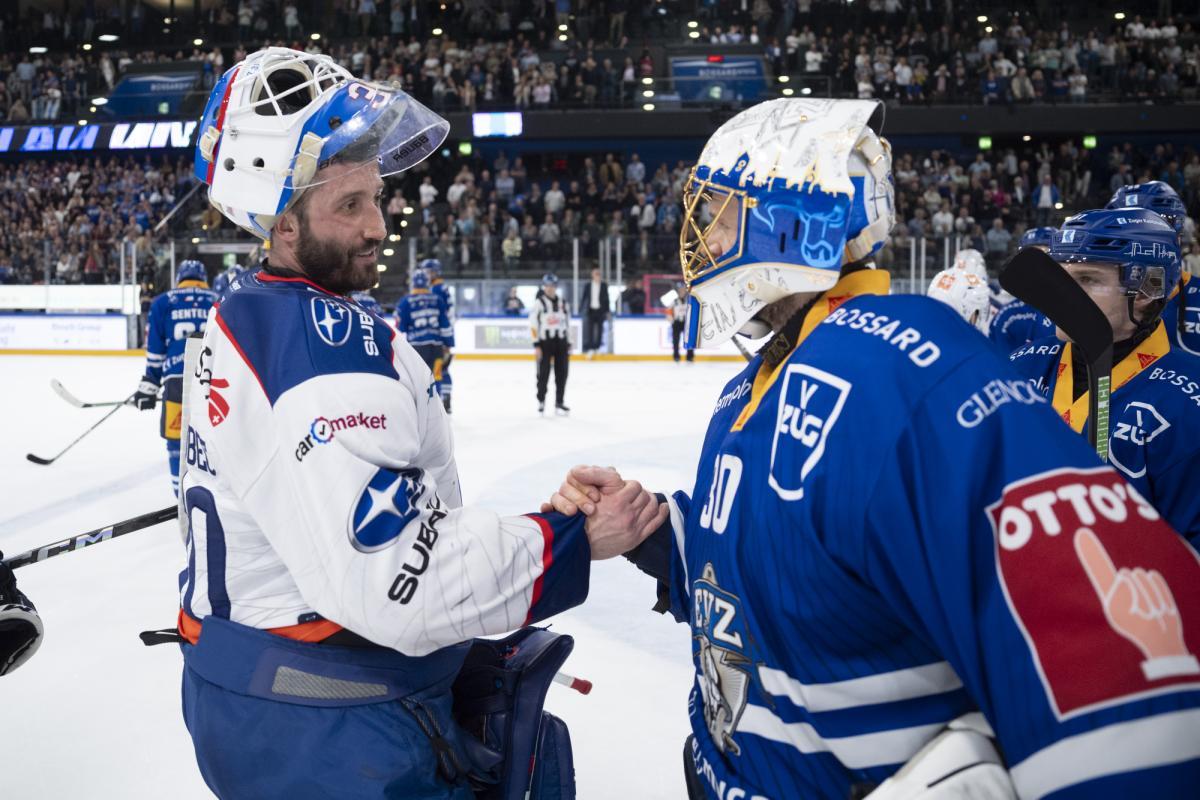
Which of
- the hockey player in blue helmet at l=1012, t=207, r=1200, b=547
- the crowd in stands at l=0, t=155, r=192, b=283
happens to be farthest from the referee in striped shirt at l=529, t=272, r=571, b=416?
the crowd in stands at l=0, t=155, r=192, b=283

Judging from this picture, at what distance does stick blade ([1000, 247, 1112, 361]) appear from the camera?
1.32 metres

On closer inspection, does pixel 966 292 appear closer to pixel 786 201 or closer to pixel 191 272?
pixel 786 201

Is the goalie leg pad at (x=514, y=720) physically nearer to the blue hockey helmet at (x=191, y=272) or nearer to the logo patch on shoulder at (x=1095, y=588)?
the logo patch on shoulder at (x=1095, y=588)

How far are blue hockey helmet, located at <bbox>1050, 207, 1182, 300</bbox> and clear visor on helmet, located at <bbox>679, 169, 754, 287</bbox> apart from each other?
107 centimetres

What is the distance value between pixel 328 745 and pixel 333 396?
1.47ft

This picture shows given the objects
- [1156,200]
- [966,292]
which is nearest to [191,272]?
[966,292]

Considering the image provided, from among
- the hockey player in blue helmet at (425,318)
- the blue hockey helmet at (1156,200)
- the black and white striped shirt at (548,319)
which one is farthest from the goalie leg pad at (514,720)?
the black and white striped shirt at (548,319)

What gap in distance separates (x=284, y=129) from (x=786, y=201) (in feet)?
2.34

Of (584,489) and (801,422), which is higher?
(801,422)

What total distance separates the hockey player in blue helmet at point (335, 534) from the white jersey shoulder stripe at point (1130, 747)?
65 cm

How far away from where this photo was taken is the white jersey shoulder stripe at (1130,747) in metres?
0.73

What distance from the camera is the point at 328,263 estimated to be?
145 cm

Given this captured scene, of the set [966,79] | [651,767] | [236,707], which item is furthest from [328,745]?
[966,79]

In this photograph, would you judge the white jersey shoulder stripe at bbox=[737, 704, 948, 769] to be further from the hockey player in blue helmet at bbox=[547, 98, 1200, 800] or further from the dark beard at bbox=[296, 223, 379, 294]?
the dark beard at bbox=[296, 223, 379, 294]
